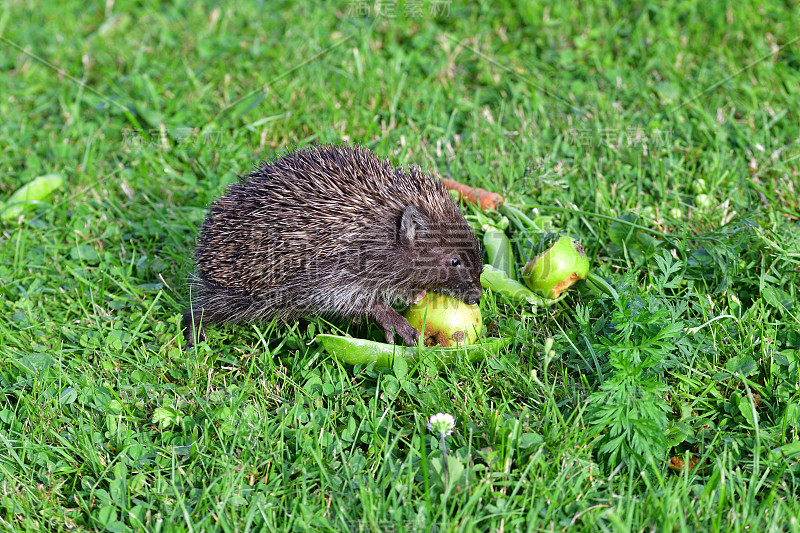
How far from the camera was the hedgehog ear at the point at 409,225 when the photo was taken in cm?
425

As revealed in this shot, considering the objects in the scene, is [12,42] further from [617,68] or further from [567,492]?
[567,492]

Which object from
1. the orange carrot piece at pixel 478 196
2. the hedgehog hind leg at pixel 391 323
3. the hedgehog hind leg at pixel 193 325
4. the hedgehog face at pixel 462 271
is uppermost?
the orange carrot piece at pixel 478 196

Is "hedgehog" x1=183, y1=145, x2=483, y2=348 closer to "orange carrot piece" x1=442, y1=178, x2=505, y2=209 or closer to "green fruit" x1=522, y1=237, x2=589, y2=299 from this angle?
"green fruit" x1=522, y1=237, x2=589, y2=299

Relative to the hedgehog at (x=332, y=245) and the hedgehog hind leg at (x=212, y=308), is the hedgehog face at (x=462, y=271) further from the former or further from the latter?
the hedgehog hind leg at (x=212, y=308)

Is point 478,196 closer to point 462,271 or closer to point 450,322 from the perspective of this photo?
point 462,271

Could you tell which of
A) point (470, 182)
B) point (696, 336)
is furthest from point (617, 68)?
point (696, 336)

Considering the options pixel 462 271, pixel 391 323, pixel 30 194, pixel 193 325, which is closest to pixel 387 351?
pixel 391 323

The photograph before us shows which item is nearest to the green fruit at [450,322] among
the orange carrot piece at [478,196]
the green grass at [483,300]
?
the green grass at [483,300]

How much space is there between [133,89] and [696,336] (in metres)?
5.41

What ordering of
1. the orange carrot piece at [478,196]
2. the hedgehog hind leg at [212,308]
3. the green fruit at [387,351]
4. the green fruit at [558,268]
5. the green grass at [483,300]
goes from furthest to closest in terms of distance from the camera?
the orange carrot piece at [478,196] < the hedgehog hind leg at [212,308] < the green fruit at [558,268] < the green fruit at [387,351] < the green grass at [483,300]

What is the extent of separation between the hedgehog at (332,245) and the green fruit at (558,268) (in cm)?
35

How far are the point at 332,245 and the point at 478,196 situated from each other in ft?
4.22

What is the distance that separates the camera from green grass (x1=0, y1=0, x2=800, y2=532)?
3332 mm

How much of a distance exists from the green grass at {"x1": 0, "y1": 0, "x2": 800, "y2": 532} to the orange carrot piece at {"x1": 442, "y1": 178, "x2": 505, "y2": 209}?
0.21 metres
